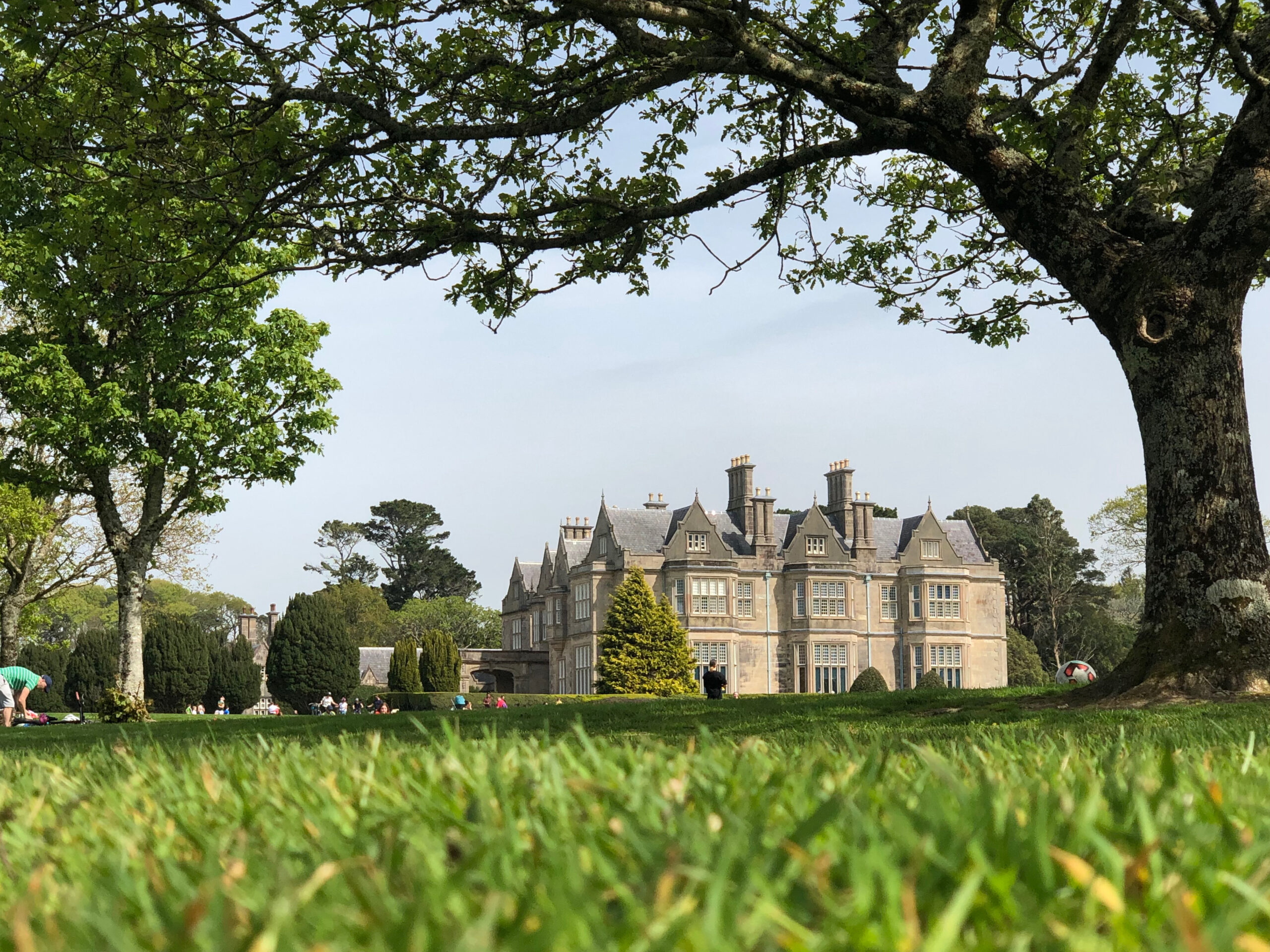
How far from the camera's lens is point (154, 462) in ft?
92.1

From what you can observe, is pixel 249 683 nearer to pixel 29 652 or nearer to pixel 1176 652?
pixel 29 652

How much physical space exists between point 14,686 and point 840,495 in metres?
58.1

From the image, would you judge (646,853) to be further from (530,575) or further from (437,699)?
(530,575)

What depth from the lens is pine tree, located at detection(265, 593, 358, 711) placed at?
202 ft

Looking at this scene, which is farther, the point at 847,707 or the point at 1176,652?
the point at 847,707

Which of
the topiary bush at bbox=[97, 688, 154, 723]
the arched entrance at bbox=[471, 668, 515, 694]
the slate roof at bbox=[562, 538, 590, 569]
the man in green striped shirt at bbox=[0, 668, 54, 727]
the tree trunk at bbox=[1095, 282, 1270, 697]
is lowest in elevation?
the arched entrance at bbox=[471, 668, 515, 694]

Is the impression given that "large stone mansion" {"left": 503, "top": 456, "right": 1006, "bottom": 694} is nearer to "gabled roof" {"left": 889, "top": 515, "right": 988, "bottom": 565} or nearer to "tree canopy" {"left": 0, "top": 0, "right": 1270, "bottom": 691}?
"gabled roof" {"left": 889, "top": 515, "right": 988, "bottom": 565}

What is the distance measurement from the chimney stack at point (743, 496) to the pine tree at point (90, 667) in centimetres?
3709

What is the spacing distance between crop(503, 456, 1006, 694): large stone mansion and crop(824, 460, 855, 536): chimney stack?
89 millimetres

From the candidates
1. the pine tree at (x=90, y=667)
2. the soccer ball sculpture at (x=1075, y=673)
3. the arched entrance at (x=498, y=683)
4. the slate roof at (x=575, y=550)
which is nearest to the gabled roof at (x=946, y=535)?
the slate roof at (x=575, y=550)

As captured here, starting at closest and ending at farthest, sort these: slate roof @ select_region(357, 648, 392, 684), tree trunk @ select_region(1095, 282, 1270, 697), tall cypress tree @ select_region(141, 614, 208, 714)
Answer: tree trunk @ select_region(1095, 282, 1270, 697) → tall cypress tree @ select_region(141, 614, 208, 714) → slate roof @ select_region(357, 648, 392, 684)

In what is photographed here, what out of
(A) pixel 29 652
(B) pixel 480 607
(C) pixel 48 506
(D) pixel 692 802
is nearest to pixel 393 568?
(B) pixel 480 607

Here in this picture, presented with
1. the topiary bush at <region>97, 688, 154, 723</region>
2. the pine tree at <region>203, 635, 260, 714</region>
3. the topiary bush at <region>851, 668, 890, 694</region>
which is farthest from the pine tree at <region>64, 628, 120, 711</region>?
the topiary bush at <region>851, 668, 890, 694</region>

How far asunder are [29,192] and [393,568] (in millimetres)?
85010
